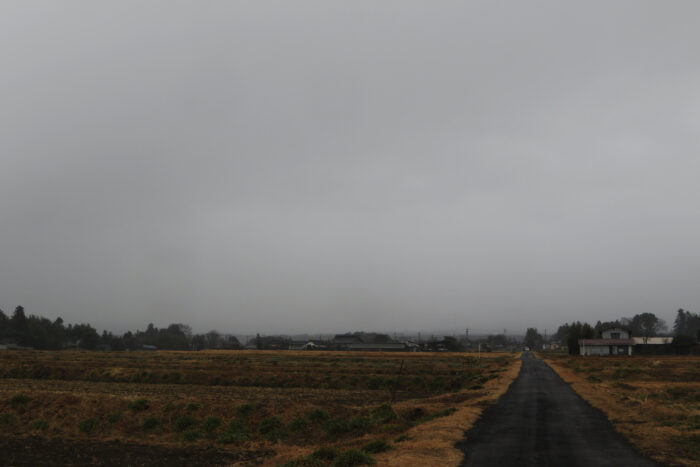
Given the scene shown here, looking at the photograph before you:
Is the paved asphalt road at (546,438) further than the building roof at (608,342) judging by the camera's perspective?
No

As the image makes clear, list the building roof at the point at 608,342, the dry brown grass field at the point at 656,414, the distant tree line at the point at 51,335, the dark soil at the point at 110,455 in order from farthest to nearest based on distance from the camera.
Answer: the distant tree line at the point at 51,335 → the building roof at the point at 608,342 → the dark soil at the point at 110,455 → the dry brown grass field at the point at 656,414

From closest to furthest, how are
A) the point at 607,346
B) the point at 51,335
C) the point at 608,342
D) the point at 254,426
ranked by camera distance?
the point at 254,426, the point at 607,346, the point at 608,342, the point at 51,335

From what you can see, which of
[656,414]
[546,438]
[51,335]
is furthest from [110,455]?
[51,335]

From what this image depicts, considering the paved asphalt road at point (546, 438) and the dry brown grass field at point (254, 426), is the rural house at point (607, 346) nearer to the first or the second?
the dry brown grass field at point (254, 426)

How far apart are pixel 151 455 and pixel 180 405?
24.7 feet

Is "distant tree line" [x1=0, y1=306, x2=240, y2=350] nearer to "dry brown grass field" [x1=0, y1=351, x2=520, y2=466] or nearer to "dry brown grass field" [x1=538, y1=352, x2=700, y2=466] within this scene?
"dry brown grass field" [x1=0, y1=351, x2=520, y2=466]

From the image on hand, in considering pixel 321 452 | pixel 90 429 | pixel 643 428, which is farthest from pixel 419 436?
pixel 90 429

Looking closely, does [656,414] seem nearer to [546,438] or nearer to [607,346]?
[546,438]

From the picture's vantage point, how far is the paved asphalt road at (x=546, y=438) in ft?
54.4

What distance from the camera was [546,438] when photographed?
20438 mm

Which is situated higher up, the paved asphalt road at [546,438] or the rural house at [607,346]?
the paved asphalt road at [546,438]

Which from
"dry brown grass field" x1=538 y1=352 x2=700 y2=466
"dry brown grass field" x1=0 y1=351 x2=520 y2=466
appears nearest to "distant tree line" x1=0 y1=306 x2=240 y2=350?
"dry brown grass field" x1=0 y1=351 x2=520 y2=466

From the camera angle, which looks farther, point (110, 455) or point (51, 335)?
point (51, 335)

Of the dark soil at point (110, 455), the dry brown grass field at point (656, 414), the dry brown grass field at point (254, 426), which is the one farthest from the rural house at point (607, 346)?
the dark soil at point (110, 455)
